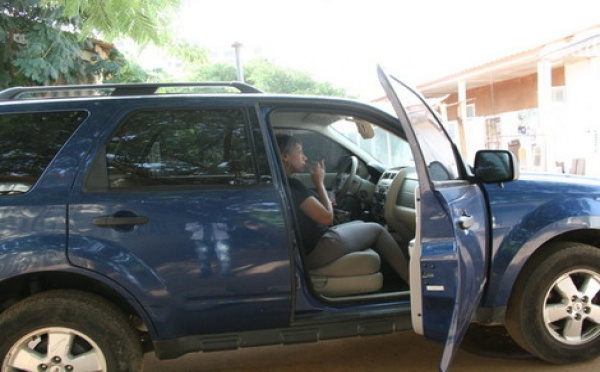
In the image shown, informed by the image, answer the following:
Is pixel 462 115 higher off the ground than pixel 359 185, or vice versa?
pixel 462 115

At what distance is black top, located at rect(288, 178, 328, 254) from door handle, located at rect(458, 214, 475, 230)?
0.98m

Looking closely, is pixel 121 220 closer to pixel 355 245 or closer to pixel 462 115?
pixel 355 245

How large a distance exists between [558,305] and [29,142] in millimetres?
3351

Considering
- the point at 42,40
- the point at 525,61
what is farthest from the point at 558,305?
the point at 525,61

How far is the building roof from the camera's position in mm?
8641

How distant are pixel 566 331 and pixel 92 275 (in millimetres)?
2938

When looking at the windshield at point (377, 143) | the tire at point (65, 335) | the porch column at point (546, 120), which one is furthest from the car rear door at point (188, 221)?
the porch column at point (546, 120)

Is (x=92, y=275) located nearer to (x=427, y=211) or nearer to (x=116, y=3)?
(x=427, y=211)

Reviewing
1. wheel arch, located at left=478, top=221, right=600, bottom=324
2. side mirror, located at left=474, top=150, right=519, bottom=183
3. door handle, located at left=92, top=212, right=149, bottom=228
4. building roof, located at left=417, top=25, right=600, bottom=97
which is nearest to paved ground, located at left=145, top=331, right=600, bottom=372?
wheel arch, located at left=478, top=221, right=600, bottom=324

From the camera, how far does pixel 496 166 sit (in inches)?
120

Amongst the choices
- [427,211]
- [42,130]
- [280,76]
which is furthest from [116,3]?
[280,76]

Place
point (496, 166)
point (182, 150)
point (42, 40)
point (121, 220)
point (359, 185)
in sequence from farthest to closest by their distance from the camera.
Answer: point (42, 40), point (359, 185), point (496, 166), point (182, 150), point (121, 220)

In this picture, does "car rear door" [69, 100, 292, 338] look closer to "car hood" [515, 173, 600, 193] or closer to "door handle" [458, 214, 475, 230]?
"door handle" [458, 214, 475, 230]

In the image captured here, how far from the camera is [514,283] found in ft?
10.5
